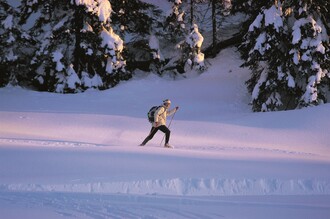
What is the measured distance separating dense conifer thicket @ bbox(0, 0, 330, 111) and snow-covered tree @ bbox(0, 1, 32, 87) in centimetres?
5

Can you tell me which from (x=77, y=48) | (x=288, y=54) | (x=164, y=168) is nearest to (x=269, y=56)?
(x=288, y=54)

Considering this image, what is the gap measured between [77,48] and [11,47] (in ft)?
11.9

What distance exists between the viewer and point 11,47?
97.6ft

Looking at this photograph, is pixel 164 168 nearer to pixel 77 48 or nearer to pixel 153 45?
pixel 77 48

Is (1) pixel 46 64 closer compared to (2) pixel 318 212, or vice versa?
(2) pixel 318 212

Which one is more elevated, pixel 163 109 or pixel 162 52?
pixel 163 109

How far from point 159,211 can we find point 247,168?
12.1ft

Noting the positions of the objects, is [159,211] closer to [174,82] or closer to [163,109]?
[163,109]

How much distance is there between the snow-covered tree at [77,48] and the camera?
2844 cm

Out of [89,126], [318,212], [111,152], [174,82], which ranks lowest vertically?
[174,82]

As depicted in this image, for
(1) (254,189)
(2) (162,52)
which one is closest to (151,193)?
(1) (254,189)

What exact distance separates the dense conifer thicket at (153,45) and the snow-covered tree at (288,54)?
1.7 inches

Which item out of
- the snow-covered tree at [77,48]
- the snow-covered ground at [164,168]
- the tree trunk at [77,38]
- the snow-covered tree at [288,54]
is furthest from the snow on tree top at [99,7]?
the snow-covered tree at [288,54]

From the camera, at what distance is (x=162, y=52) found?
3538 cm
